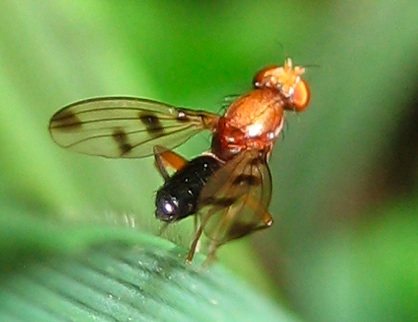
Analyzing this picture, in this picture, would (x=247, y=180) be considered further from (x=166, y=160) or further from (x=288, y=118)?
(x=288, y=118)

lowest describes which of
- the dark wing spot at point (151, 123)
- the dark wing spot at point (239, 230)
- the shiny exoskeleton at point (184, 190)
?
the dark wing spot at point (239, 230)

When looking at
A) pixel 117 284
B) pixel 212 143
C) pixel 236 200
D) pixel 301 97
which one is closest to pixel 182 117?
pixel 212 143

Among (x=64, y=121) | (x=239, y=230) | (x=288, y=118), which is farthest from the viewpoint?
(x=288, y=118)

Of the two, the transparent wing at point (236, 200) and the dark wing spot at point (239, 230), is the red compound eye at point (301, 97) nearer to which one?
the transparent wing at point (236, 200)

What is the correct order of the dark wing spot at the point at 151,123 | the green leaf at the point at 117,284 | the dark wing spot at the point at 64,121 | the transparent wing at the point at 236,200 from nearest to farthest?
the green leaf at the point at 117,284 < the transparent wing at the point at 236,200 < the dark wing spot at the point at 64,121 < the dark wing spot at the point at 151,123

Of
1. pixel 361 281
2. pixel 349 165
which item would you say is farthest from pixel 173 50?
pixel 361 281

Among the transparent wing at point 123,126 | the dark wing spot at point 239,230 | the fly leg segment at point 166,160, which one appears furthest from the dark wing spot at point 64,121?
the dark wing spot at point 239,230

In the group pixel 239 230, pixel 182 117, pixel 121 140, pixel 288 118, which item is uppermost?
pixel 288 118
